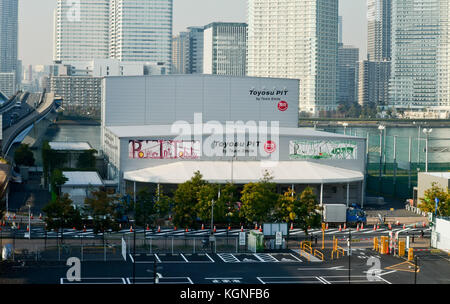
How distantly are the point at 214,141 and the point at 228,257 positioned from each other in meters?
16.0

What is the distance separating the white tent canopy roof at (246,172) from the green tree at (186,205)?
5.03 meters

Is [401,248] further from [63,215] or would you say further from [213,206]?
[63,215]

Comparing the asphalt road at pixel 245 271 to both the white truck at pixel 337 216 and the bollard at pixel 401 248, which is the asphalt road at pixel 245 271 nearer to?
the bollard at pixel 401 248

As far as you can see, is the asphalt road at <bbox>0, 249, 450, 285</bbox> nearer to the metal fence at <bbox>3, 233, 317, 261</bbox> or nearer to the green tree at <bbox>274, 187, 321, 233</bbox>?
the metal fence at <bbox>3, 233, 317, 261</bbox>

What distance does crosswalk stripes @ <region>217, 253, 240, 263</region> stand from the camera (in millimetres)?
26109

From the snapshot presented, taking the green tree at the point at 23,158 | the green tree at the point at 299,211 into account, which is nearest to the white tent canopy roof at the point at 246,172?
the green tree at the point at 299,211

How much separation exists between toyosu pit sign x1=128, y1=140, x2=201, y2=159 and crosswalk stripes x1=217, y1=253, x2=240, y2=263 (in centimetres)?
1507

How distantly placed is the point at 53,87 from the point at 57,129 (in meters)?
50.7

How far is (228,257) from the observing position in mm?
26859

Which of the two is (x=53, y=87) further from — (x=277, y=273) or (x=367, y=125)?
(x=277, y=273)

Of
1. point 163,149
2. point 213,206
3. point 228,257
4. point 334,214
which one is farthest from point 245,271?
point 163,149

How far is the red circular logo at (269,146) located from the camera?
141 feet
